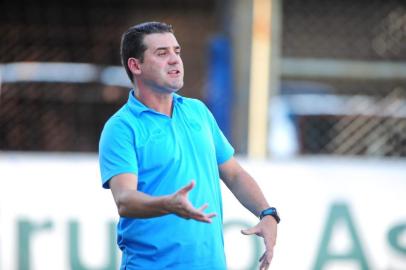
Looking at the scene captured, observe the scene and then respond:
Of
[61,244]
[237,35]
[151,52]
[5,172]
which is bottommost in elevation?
[61,244]

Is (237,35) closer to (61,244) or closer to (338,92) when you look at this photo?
(61,244)

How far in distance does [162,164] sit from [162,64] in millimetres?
383

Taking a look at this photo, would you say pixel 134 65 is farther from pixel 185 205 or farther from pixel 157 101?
pixel 185 205

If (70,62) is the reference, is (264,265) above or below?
below

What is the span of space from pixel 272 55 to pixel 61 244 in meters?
2.32

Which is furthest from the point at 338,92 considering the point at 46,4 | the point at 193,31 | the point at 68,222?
the point at 68,222

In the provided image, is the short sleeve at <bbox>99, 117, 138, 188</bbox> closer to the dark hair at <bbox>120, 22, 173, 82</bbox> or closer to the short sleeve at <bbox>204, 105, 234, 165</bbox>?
the dark hair at <bbox>120, 22, 173, 82</bbox>

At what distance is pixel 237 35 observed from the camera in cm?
816

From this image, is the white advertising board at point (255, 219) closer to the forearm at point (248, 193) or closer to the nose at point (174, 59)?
the forearm at point (248, 193)

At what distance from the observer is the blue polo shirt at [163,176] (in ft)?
12.1

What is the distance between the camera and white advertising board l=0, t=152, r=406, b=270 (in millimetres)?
6617

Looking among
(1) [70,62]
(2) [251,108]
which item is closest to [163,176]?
(2) [251,108]

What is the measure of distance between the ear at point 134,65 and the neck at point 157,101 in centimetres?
8

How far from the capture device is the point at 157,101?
12.6 ft
